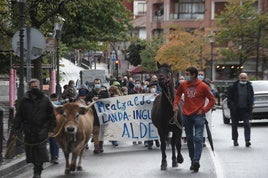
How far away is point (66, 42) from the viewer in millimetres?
36875

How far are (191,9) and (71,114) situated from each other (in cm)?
7087

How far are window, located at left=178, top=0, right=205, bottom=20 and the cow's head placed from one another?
69.5 m

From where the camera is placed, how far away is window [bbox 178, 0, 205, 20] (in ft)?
269

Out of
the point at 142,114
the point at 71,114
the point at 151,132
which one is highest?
the point at 71,114

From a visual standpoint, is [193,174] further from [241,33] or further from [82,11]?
[241,33]

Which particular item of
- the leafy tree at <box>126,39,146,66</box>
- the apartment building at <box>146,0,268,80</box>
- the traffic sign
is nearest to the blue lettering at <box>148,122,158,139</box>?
the traffic sign

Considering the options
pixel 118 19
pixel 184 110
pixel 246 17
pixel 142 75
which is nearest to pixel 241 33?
pixel 246 17

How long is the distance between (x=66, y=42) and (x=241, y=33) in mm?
24753

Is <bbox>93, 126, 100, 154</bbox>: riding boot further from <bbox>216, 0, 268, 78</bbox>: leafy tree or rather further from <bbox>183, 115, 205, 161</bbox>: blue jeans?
<bbox>216, 0, 268, 78</bbox>: leafy tree

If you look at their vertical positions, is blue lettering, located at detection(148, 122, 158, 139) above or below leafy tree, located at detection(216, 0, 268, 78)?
below

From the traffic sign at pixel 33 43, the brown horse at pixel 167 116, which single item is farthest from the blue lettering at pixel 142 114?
the brown horse at pixel 167 116

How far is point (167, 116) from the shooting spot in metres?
14.1

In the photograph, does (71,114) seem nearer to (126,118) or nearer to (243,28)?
(126,118)

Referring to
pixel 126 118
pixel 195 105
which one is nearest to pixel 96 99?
pixel 126 118
